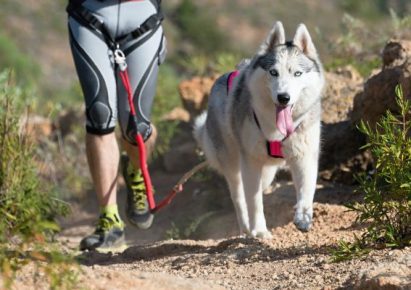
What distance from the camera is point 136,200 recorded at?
21.4 feet

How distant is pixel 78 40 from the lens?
236 inches

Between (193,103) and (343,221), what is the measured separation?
11.4ft

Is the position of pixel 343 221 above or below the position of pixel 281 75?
below

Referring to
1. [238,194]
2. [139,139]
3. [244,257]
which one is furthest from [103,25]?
[244,257]

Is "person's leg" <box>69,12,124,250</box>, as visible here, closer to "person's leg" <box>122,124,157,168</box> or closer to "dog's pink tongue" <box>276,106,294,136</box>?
"person's leg" <box>122,124,157,168</box>

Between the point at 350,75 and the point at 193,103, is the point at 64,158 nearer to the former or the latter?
the point at 193,103

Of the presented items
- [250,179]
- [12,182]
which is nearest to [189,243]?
[250,179]

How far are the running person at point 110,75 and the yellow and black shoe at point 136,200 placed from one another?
0.01 m

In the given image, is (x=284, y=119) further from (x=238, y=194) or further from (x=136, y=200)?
(x=136, y=200)

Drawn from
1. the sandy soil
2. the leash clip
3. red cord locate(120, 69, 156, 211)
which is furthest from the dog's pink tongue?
the leash clip

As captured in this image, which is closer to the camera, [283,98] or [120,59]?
[283,98]

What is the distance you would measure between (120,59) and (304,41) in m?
1.29

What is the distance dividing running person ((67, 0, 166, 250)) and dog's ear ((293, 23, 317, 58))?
1.13 metres

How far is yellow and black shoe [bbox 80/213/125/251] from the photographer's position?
611 centimetres
